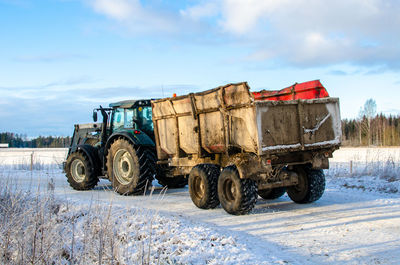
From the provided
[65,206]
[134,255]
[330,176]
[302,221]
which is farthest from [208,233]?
[330,176]

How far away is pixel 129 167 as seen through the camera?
393 inches

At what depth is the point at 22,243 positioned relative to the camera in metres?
4.23

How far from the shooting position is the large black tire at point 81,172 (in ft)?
36.2

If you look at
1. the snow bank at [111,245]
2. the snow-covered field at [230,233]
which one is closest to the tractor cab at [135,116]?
the snow-covered field at [230,233]

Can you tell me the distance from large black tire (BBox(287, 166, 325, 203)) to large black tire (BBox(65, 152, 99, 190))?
5.94m

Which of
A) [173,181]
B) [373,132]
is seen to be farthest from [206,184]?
[373,132]

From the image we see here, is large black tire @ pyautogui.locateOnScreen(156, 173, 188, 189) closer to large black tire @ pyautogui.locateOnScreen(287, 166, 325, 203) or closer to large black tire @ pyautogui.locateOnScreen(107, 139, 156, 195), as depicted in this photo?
large black tire @ pyautogui.locateOnScreen(107, 139, 156, 195)

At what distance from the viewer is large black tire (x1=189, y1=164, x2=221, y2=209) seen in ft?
25.2

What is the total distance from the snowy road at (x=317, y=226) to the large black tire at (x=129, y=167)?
1.91 ft

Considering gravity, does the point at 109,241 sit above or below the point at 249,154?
below

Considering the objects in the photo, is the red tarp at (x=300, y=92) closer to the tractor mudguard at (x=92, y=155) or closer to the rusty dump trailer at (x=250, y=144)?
the rusty dump trailer at (x=250, y=144)

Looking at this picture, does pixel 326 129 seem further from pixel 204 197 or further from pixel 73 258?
pixel 73 258

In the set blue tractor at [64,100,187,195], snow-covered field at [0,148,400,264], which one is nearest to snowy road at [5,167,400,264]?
snow-covered field at [0,148,400,264]

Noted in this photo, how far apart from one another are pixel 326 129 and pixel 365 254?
3.13 metres
